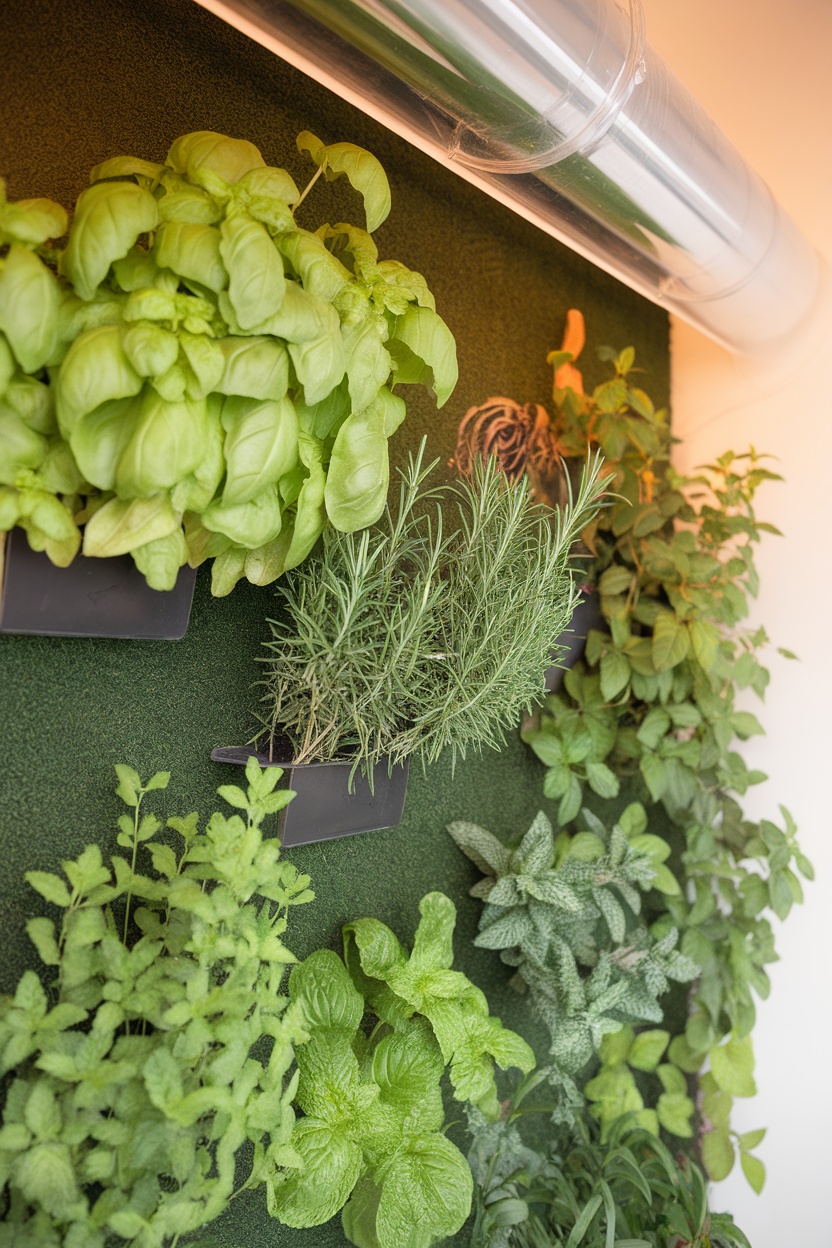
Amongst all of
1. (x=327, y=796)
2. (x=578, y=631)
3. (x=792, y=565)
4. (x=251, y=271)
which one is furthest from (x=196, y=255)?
(x=792, y=565)

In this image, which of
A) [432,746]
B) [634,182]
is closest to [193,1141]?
[432,746]

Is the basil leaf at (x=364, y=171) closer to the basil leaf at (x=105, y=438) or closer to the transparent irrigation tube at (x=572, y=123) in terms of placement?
the transparent irrigation tube at (x=572, y=123)

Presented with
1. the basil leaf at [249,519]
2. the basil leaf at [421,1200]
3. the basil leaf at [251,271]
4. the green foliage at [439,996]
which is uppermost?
the basil leaf at [251,271]

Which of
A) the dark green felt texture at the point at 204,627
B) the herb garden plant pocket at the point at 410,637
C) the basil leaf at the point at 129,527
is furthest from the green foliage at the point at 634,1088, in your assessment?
the basil leaf at the point at 129,527

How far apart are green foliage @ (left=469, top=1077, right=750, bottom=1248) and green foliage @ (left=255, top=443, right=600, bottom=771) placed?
65 cm

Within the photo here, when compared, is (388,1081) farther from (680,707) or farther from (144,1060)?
(680,707)

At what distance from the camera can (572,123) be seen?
1.11 metres

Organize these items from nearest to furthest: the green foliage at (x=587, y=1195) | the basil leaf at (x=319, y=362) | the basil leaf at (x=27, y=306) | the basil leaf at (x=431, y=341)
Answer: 1. the basil leaf at (x=27, y=306)
2. the basil leaf at (x=319, y=362)
3. the basil leaf at (x=431, y=341)
4. the green foliage at (x=587, y=1195)

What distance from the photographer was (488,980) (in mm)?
1437

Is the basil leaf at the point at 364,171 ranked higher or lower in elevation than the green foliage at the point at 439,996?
higher

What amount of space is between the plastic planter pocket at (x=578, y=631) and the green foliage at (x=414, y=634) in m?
0.41

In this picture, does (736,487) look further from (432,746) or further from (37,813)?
(37,813)

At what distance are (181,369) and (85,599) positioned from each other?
0.81ft

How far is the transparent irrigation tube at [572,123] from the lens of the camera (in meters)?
0.94
